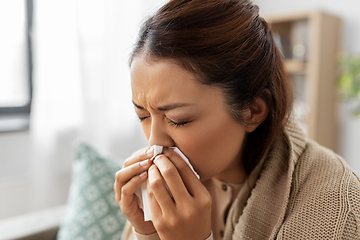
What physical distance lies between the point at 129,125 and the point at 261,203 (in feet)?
5.93

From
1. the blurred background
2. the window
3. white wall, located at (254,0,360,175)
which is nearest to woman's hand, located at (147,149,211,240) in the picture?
the blurred background

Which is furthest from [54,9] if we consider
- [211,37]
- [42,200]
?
[211,37]

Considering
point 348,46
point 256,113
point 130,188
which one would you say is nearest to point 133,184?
point 130,188

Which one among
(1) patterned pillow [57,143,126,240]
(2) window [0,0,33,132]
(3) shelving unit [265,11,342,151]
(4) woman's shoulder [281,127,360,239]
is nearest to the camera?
(4) woman's shoulder [281,127,360,239]

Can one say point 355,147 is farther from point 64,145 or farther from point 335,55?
point 64,145

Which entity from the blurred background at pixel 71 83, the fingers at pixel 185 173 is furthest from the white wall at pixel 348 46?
the fingers at pixel 185 173

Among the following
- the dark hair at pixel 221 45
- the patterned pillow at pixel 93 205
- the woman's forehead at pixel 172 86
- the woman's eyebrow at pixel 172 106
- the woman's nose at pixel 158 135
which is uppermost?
the dark hair at pixel 221 45

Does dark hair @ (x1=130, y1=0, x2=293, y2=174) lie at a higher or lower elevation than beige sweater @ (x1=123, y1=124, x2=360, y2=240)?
higher

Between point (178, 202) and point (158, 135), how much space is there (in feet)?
0.61

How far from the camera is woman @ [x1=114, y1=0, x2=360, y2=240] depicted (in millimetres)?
834

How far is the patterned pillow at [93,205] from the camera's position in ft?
4.33

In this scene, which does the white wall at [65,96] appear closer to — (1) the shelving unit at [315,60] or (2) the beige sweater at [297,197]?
(1) the shelving unit at [315,60]

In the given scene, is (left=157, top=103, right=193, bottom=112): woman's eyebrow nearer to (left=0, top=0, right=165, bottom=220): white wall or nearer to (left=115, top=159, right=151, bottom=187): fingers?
(left=115, top=159, right=151, bottom=187): fingers

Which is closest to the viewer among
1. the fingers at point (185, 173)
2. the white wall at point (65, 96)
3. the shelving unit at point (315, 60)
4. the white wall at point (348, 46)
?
the fingers at point (185, 173)
